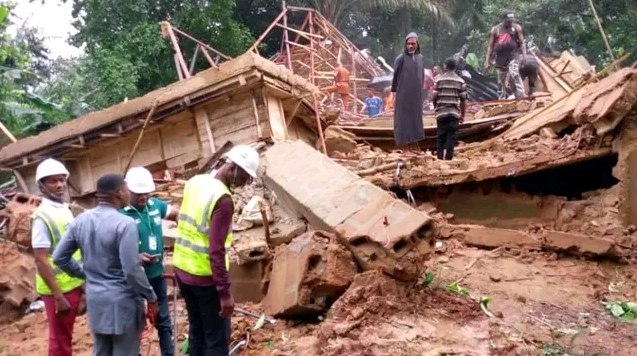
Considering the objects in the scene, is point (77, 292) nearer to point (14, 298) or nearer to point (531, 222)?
point (14, 298)

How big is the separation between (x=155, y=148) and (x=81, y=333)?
410 centimetres

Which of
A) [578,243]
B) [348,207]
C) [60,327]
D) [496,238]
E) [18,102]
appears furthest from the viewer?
[18,102]

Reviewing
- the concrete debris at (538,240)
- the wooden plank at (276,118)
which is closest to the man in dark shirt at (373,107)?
the wooden plank at (276,118)

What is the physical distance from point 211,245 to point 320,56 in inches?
570

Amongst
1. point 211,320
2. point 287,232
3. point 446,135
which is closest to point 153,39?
point 446,135

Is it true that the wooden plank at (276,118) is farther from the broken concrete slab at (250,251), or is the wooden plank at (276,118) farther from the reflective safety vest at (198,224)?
the reflective safety vest at (198,224)

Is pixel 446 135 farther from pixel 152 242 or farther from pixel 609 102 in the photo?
pixel 152 242

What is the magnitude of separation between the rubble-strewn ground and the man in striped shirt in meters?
2.41

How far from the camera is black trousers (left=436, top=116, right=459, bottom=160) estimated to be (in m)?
8.88

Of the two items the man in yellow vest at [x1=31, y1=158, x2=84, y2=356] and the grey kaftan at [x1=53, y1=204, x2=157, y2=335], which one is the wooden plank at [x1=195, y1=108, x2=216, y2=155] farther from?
the grey kaftan at [x1=53, y1=204, x2=157, y2=335]

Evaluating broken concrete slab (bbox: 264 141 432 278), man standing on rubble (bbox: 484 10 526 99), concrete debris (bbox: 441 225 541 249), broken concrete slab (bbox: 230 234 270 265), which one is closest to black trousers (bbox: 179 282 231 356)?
broken concrete slab (bbox: 264 141 432 278)

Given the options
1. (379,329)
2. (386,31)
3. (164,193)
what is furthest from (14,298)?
(386,31)

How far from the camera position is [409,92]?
951cm

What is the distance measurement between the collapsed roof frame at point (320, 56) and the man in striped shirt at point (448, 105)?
24.0 feet
